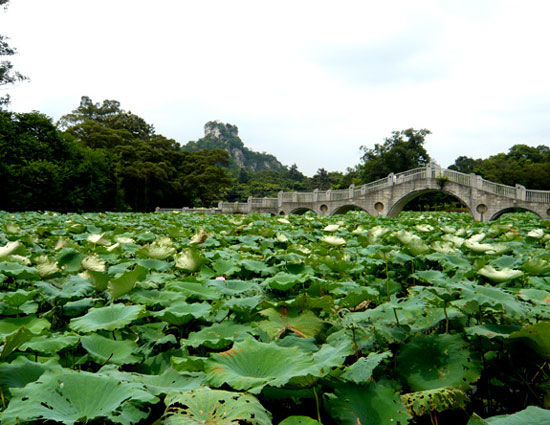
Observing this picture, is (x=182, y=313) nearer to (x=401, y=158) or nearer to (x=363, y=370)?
(x=363, y=370)

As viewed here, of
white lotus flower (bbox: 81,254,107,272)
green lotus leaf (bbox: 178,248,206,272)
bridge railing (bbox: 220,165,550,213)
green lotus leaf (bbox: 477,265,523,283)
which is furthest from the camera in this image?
bridge railing (bbox: 220,165,550,213)

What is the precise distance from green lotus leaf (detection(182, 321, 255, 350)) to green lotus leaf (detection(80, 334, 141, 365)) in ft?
0.47

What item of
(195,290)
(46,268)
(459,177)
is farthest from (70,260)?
(459,177)

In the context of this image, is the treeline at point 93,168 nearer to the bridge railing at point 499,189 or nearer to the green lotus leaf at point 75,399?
the green lotus leaf at point 75,399

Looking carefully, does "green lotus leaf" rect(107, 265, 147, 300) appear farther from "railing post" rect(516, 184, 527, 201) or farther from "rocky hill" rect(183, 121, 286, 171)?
"rocky hill" rect(183, 121, 286, 171)

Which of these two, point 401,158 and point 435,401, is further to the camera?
point 401,158

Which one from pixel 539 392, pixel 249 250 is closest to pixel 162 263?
pixel 249 250

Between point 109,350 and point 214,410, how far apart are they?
0.48 metres

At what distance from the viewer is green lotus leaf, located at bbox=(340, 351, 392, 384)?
705mm

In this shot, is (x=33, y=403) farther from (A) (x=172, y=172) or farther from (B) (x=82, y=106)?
(B) (x=82, y=106)

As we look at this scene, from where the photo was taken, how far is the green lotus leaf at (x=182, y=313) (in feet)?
3.47

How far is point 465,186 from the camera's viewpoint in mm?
19797

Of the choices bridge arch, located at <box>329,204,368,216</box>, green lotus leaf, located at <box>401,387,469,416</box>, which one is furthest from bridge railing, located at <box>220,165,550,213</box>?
green lotus leaf, located at <box>401,387,469,416</box>

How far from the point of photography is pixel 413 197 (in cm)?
2323
